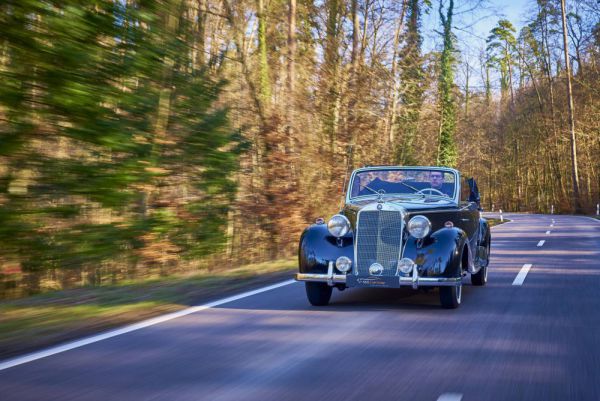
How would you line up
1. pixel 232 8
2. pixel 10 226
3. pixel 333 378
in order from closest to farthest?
1. pixel 333 378
2. pixel 10 226
3. pixel 232 8

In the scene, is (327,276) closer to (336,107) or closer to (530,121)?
(336,107)

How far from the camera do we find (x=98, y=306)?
7.21 m

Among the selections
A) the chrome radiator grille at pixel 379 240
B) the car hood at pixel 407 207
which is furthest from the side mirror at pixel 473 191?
the chrome radiator grille at pixel 379 240

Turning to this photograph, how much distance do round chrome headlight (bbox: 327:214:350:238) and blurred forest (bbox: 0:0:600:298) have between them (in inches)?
78.8

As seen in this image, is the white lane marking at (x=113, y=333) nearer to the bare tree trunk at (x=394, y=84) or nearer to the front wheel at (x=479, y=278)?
the front wheel at (x=479, y=278)

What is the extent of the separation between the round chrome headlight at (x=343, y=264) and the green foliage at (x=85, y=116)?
92.1 inches

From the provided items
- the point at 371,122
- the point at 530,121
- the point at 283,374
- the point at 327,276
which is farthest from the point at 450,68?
the point at 283,374

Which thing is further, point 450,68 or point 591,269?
point 450,68

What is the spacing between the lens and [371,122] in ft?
62.8

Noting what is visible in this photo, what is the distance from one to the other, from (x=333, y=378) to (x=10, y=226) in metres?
3.67

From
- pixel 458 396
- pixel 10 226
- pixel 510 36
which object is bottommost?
pixel 458 396

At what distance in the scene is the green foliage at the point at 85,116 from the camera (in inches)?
232

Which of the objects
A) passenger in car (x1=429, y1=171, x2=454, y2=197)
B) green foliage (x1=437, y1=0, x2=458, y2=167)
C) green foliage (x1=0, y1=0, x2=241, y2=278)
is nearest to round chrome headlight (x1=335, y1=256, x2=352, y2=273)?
passenger in car (x1=429, y1=171, x2=454, y2=197)

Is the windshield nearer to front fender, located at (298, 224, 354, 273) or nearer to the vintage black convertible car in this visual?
the vintage black convertible car
